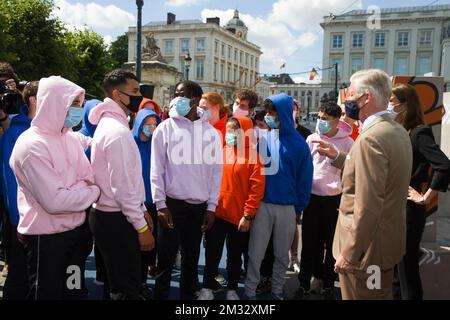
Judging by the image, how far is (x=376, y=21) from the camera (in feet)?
192

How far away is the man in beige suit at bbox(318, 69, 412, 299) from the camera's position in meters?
2.29

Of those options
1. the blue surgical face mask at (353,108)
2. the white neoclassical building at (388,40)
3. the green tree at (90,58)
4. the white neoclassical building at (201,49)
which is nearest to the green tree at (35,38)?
the green tree at (90,58)

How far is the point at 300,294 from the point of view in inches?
160

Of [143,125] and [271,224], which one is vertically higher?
[143,125]

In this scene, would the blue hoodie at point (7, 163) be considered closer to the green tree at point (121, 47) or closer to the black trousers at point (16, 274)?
the black trousers at point (16, 274)

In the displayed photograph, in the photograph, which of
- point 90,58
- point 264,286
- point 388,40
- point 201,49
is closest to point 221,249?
point 264,286

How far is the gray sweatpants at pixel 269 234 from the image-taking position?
3.82 m

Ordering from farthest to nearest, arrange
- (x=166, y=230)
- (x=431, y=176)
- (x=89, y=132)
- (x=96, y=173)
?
(x=89, y=132)
(x=166, y=230)
(x=431, y=176)
(x=96, y=173)

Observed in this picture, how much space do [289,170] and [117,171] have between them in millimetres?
1825

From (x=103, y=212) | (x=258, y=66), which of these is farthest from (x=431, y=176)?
(x=258, y=66)

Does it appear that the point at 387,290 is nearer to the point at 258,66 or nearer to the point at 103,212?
the point at 103,212

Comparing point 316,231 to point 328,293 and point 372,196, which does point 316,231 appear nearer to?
point 328,293

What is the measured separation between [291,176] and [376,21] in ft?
207

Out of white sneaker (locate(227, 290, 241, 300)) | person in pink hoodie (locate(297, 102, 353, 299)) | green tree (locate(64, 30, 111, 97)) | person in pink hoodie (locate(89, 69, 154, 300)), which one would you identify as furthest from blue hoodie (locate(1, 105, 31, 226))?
green tree (locate(64, 30, 111, 97))
